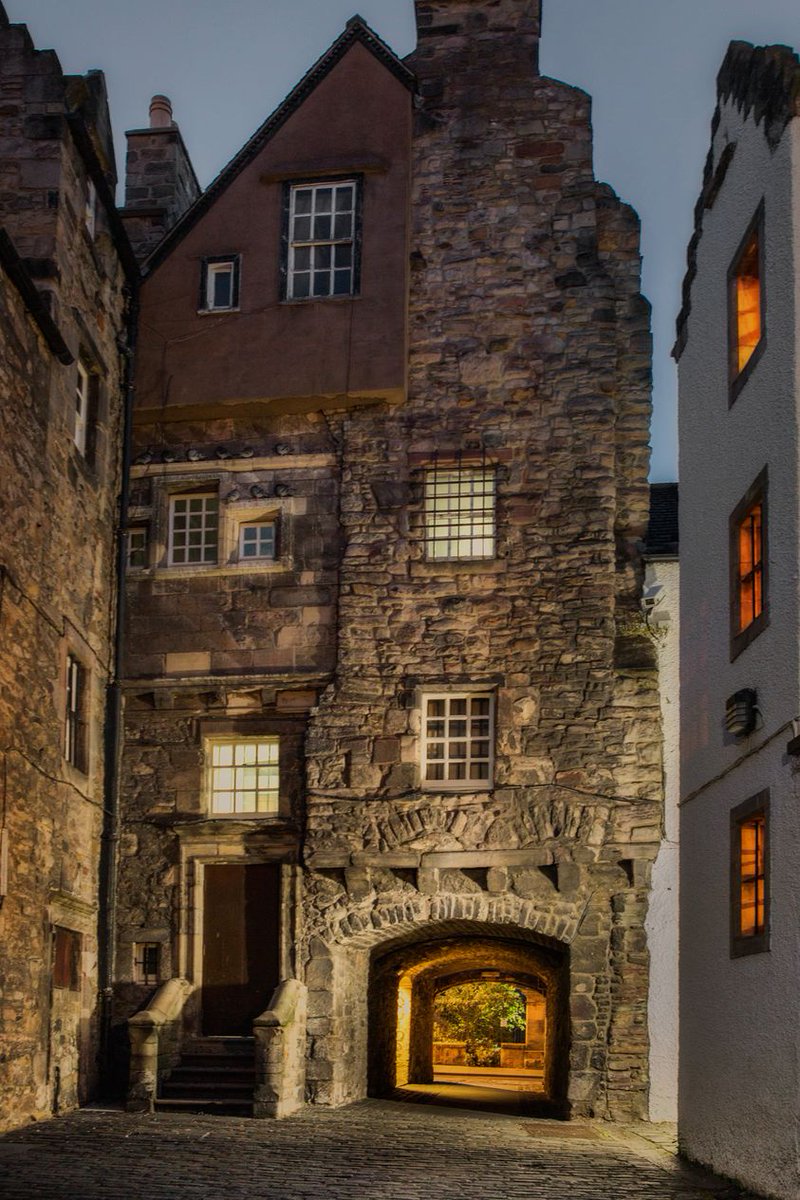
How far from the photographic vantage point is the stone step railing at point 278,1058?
571 inches

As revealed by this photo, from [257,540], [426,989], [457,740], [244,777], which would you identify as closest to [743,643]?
[457,740]

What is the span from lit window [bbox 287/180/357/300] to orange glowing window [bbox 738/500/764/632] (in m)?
7.46

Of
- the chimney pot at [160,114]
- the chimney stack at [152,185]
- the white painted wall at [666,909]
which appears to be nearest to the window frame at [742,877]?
the white painted wall at [666,909]

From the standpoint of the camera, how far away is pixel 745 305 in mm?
11672

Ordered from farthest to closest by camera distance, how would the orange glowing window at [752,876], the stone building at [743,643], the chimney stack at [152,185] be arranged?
1. the chimney stack at [152,185]
2. the orange glowing window at [752,876]
3. the stone building at [743,643]

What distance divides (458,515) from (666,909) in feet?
15.7

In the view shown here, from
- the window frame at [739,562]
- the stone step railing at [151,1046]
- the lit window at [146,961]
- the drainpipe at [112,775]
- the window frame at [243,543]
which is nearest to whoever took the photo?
the window frame at [739,562]

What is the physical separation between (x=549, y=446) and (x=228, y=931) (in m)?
6.35

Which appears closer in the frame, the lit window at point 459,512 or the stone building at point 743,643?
the stone building at point 743,643

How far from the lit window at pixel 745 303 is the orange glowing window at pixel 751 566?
1.20m

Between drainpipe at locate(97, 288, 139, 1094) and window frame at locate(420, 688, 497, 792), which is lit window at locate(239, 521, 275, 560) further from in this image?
window frame at locate(420, 688, 497, 792)

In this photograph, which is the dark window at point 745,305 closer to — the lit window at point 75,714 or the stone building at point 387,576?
the stone building at point 387,576

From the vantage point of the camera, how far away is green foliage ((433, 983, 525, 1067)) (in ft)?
107

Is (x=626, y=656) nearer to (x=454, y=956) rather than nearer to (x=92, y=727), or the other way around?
(x=92, y=727)
